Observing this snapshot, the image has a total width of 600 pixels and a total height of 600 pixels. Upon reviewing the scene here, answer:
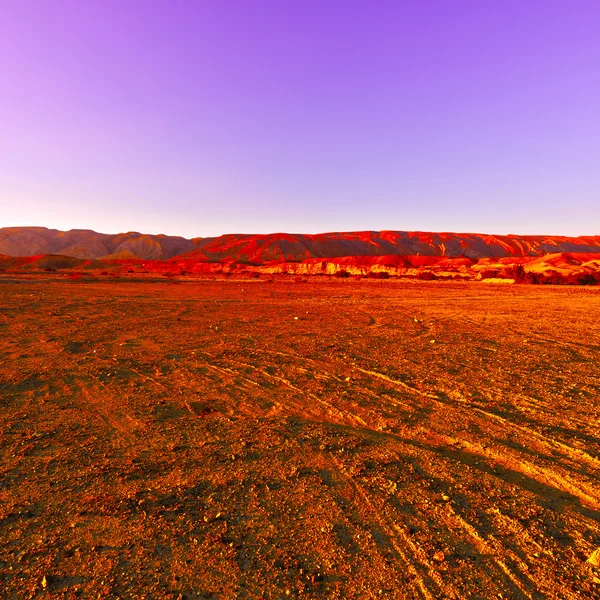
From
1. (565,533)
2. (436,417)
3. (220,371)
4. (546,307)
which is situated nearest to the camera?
(565,533)

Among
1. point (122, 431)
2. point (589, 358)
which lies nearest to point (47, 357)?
point (122, 431)

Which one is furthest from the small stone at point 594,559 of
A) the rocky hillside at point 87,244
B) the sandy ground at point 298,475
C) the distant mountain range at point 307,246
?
the rocky hillside at point 87,244

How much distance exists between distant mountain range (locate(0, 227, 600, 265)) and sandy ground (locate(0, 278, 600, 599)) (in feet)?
323

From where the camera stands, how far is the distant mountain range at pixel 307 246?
390ft

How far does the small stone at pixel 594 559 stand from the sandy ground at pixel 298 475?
0.16 feet

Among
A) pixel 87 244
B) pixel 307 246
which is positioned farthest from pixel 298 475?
pixel 87 244

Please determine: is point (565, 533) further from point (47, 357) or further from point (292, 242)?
point (292, 242)

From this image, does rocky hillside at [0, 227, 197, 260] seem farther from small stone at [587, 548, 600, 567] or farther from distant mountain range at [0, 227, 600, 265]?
small stone at [587, 548, 600, 567]

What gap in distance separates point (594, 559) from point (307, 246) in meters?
121

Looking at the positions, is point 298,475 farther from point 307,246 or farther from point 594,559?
point 307,246

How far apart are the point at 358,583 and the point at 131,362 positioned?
685 centimetres

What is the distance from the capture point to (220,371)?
7.47m

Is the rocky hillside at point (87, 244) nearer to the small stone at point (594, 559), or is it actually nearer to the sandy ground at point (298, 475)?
the sandy ground at point (298, 475)

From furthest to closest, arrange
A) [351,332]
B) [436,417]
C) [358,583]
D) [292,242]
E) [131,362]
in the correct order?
[292,242] < [351,332] < [131,362] < [436,417] < [358,583]
